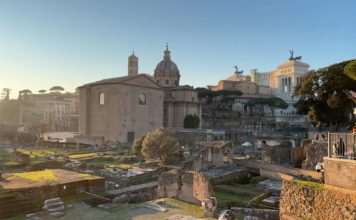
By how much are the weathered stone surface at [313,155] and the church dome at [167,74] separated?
4082cm

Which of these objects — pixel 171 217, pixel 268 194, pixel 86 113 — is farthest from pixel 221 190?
pixel 86 113

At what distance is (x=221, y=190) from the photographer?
49.6 ft

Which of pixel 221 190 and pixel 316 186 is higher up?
pixel 316 186

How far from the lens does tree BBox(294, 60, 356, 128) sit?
25656 millimetres

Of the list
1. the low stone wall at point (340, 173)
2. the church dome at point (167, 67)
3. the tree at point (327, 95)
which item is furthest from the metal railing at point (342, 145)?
the church dome at point (167, 67)

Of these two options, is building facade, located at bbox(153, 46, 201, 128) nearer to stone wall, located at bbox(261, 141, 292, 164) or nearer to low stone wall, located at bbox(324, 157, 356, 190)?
stone wall, located at bbox(261, 141, 292, 164)

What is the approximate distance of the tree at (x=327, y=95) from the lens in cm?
2566

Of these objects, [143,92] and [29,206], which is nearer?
[29,206]

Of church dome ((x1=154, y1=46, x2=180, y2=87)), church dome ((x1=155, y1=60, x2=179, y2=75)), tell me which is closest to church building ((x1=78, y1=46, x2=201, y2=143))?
church dome ((x1=154, y1=46, x2=180, y2=87))

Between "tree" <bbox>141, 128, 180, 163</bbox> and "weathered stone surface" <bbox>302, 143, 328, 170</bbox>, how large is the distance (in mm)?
8953

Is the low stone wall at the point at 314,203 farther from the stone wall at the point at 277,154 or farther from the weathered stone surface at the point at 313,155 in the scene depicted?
the stone wall at the point at 277,154

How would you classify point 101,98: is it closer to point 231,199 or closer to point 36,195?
point 36,195

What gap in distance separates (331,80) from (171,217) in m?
21.6

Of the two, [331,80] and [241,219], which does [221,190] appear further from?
[331,80]
